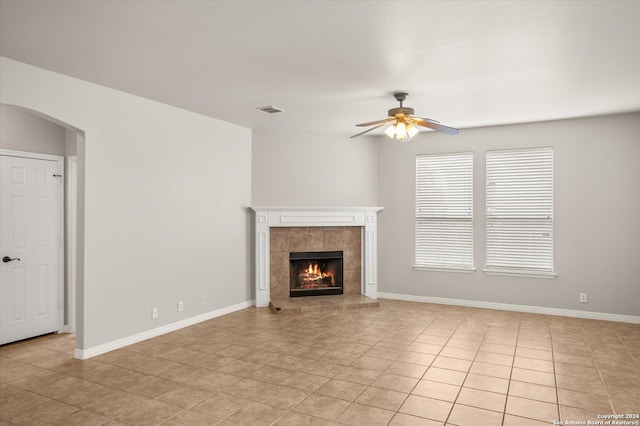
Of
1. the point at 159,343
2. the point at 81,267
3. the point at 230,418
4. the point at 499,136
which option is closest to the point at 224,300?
the point at 159,343

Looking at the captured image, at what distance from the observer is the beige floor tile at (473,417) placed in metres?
2.93

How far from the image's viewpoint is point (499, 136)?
6.36 m

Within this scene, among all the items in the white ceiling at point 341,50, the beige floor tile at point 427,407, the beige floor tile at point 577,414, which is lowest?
the beige floor tile at point 427,407

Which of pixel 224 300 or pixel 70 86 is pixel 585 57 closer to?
pixel 70 86

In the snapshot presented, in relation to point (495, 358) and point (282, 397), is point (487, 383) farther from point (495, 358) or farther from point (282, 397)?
point (282, 397)

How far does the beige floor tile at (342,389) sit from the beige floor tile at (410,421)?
16.6 inches

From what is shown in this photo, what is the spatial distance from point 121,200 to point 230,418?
2.71 meters

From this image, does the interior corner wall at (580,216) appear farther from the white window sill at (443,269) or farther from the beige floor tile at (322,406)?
the beige floor tile at (322,406)

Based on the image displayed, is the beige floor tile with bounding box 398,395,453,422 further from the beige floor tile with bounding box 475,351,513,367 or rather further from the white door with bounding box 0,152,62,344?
the white door with bounding box 0,152,62,344

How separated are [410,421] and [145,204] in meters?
3.60

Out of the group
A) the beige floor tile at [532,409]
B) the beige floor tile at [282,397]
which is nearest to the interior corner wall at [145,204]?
the beige floor tile at [282,397]

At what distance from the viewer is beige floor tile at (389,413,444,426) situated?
292 centimetres

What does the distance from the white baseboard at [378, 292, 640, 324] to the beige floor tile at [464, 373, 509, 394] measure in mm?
2866

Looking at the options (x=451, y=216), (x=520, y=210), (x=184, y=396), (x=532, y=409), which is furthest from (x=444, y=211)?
(x=184, y=396)
